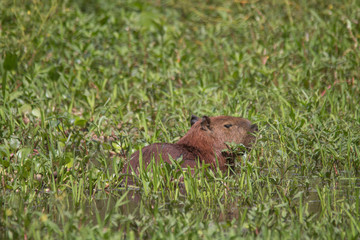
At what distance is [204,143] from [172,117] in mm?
784

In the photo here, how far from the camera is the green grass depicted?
3160mm

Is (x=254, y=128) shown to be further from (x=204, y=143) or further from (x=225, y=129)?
(x=204, y=143)

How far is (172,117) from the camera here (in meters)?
5.30

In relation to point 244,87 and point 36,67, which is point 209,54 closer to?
point 244,87

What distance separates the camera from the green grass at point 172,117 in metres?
3.16

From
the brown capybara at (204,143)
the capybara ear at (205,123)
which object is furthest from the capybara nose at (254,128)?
the capybara ear at (205,123)

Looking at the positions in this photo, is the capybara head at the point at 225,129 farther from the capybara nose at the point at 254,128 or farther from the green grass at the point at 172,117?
the green grass at the point at 172,117

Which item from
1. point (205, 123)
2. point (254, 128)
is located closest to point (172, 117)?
point (205, 123)

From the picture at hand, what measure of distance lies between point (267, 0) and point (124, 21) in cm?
234

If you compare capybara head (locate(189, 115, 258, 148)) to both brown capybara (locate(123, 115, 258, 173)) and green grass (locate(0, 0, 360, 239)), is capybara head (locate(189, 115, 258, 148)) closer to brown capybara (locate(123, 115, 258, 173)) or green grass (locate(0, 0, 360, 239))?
brown capybara (locate(123, 115, 258, 173))

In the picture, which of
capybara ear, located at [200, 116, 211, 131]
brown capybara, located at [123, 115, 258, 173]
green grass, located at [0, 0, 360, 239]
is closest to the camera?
green grass, located at [0, 0, 360, 239]

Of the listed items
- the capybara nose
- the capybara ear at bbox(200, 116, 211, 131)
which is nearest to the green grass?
the capybara nose

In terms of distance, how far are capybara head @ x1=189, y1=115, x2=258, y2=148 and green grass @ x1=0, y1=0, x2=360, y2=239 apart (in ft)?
0.49

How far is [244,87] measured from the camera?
237 inches
